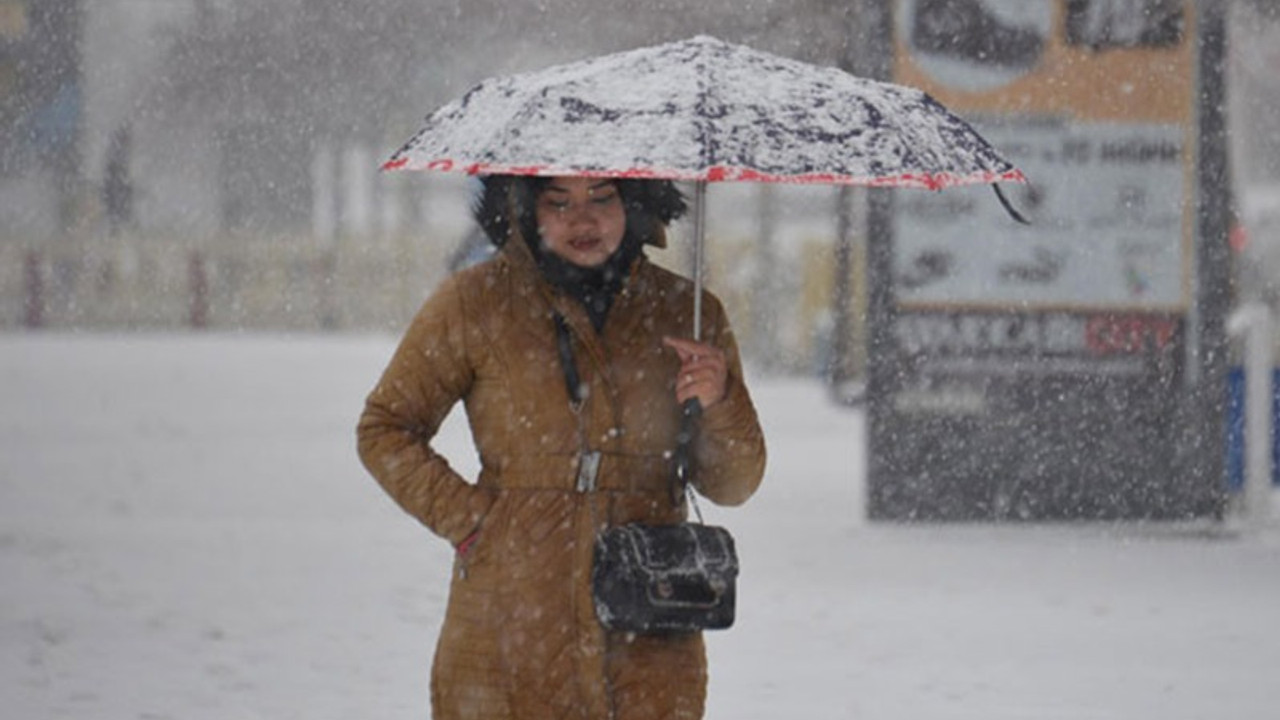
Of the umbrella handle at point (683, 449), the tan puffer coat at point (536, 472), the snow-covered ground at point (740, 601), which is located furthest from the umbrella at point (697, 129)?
the snow-covered ground at point (740, 601)

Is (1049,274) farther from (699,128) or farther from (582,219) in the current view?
(699,128)

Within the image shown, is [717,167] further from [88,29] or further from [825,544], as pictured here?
[88,29]

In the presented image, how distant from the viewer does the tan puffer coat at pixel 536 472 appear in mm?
4332

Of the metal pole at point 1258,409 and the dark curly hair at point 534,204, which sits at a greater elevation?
the dark curly hair at point 534,204

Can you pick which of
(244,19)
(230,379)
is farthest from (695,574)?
(230,379)

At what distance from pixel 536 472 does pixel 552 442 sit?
0.06m

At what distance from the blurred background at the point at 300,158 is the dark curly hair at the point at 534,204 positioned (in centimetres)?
90

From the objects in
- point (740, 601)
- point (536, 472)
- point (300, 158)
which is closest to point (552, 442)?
point (536, 472)

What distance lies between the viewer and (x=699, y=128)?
4266mm

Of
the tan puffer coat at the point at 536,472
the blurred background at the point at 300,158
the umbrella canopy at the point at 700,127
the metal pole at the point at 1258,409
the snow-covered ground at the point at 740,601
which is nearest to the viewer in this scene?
the umbrella canopy at the point at 700,127

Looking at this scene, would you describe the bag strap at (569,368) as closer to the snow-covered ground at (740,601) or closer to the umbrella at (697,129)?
the umbrella at (697,129)

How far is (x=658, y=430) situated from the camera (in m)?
4.41

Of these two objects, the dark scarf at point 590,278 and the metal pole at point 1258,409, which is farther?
the metal pole at point 1258,409

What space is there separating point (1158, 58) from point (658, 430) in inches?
312
